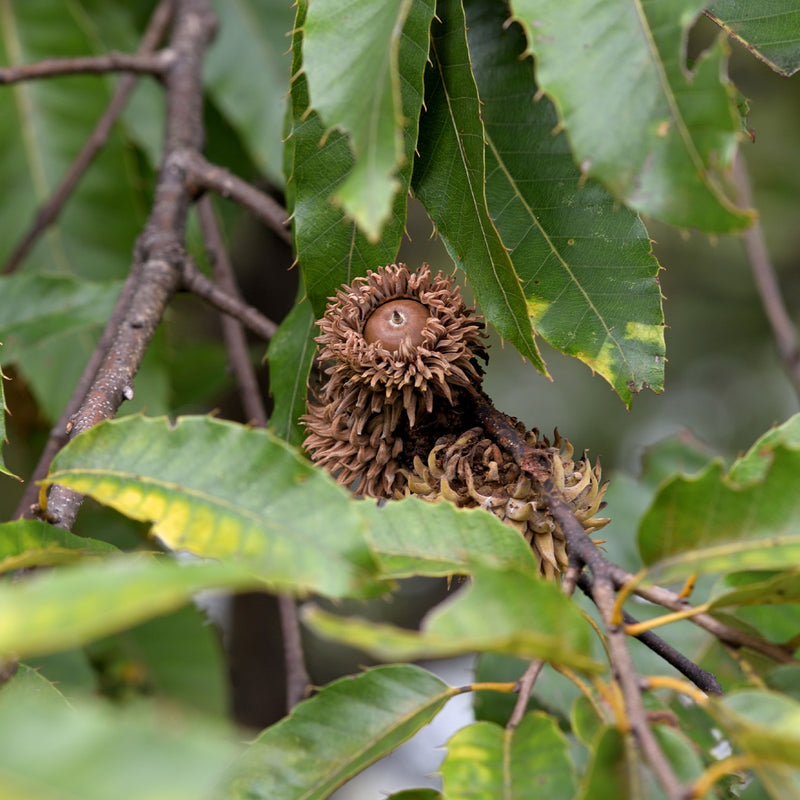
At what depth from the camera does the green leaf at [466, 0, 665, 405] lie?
Answer: 102cm

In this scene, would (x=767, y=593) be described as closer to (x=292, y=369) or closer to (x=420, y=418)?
(x=420, y=418)

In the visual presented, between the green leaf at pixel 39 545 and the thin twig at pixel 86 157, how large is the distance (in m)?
1.12

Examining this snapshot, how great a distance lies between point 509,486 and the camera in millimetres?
862

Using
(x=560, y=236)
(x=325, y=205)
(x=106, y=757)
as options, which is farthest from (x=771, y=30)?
(x=106, y=757)

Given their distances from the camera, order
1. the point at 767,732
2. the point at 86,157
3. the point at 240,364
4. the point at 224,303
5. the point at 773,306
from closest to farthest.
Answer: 1. the point at 767,732
2. the point at 224,303
3. the point at 240,364
4. the point at 86,157
5. the point at 773,306

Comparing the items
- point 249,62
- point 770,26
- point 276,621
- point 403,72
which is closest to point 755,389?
point 276,621

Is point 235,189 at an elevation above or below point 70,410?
above

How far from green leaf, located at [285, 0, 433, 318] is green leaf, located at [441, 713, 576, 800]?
0.53m

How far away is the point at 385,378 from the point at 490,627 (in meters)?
0.37

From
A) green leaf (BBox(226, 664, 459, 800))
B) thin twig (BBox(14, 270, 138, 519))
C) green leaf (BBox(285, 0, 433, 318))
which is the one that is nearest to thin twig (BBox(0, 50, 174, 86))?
thin twig (BBox(14, 270, 138, 519))

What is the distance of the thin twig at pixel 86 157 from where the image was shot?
174 cm

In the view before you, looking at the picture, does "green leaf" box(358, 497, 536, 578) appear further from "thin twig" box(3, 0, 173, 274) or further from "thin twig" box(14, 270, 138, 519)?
"thin twig" box(3, 0, 173, 274)

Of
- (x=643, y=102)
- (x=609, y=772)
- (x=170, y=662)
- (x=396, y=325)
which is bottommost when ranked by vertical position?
(x=170, y=662)

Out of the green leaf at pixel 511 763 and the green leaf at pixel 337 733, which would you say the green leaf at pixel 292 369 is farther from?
the green leaf at pixel 511 763
